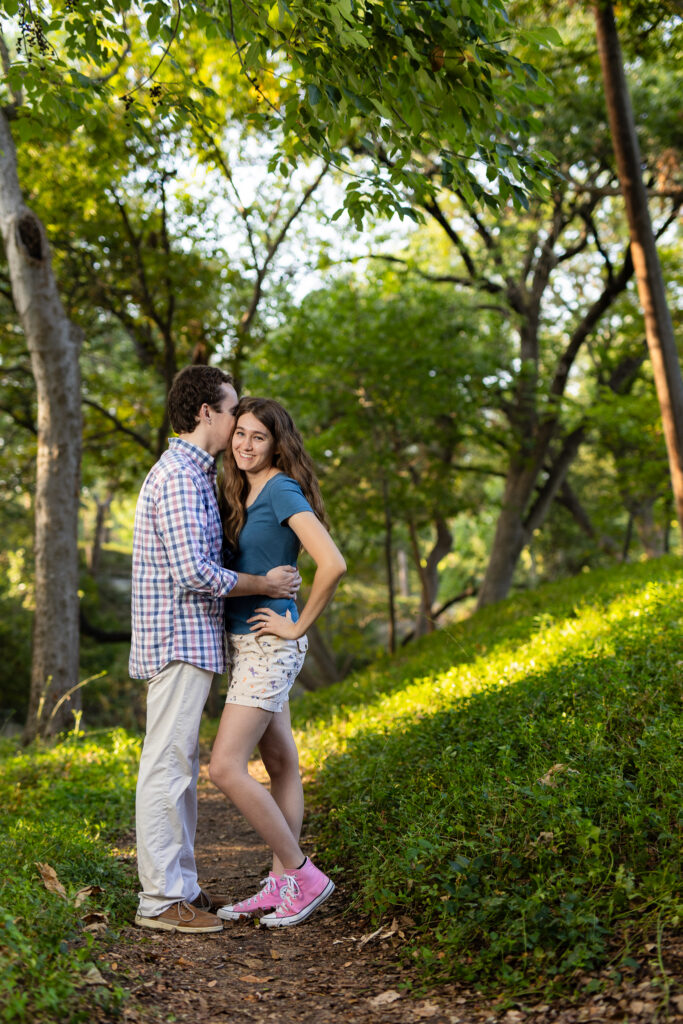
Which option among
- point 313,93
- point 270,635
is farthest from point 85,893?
point 313,93

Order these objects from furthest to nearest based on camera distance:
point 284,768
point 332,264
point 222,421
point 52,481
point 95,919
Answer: point 332,264, point 52,481, point 284,768, point 222,421, point 95,919

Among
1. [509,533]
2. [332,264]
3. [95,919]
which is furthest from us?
[509,533]

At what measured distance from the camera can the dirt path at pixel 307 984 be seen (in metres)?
2.67

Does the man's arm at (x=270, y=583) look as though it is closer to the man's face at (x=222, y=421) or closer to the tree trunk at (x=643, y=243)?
the man's face at (x=222, y=421)

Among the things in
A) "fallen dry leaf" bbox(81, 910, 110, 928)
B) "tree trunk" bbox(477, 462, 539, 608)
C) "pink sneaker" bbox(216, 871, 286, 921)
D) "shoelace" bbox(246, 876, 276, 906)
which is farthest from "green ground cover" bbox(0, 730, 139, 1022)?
"tree trunk" bbox(477, 462, 539, 608)

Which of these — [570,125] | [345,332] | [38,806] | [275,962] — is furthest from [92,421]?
[275,962]

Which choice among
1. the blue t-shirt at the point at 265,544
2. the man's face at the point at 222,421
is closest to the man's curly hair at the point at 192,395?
the man's face at the point at 222,421

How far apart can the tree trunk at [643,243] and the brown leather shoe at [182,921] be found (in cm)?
696

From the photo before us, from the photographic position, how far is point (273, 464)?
4.02m

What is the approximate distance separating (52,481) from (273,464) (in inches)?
218

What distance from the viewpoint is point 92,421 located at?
49.6 ft

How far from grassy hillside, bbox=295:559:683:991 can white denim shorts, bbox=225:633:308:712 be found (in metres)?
0.93

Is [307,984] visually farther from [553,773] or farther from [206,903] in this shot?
[553,773]

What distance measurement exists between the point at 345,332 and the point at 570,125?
510cm
